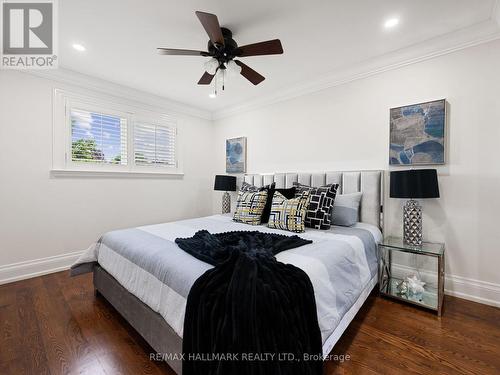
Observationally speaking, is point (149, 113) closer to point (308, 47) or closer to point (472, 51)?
point (308, 47)

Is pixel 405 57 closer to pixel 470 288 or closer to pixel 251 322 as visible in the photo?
pixel 470 288

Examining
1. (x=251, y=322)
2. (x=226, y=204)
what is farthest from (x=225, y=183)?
(x=251, y=322)

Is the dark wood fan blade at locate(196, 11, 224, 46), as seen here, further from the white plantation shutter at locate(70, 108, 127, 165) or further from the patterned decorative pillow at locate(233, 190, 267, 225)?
the white plantation shutter at locate(70, 108, 127, 165)

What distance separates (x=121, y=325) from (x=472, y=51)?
4.02 metres

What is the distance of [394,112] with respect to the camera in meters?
2.57

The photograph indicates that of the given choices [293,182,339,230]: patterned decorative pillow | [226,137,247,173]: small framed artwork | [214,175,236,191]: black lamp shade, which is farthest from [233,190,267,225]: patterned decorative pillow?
[226,137,247,173]: small framed artwork

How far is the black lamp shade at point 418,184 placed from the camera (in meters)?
2.09

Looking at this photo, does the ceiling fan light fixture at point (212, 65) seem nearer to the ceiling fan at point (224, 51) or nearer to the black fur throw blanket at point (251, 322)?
the ceiling fan at point (224, 51)

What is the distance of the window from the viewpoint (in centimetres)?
304

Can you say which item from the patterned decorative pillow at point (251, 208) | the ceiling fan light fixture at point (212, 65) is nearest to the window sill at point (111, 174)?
the patterned decorative pillow at point (251, 208)

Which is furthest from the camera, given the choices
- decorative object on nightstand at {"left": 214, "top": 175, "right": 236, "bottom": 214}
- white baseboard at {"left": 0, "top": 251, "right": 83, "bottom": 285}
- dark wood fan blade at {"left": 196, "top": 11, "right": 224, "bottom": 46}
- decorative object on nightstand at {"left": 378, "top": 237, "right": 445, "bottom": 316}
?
decorative object on nightstand at {"left": 214, "top": 175, "right": 236, "bottom": 214}

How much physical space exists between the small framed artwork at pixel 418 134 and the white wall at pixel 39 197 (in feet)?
12.1

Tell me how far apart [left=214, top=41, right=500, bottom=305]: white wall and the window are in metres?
2.77

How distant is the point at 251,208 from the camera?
9.09 ft
